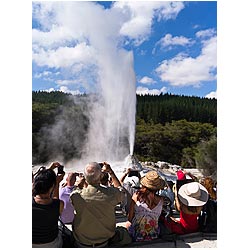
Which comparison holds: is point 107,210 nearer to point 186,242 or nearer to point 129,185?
point 186,242

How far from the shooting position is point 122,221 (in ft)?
10.8

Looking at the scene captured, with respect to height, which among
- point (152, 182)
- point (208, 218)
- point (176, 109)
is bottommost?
point (208, 218)

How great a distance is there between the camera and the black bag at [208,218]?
2.82 m

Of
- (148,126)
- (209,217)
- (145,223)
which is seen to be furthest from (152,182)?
(148,126)

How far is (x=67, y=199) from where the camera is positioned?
295 cm

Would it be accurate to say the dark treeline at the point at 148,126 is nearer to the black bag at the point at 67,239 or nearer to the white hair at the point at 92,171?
the black bag at the point at 67,239

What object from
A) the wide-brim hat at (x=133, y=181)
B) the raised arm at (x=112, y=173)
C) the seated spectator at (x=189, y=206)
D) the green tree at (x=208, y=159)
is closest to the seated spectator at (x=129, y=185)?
the wide-brim hat at (x=133, y=181)

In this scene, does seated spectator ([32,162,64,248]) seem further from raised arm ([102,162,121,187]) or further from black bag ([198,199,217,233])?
black bag ([198,199,217,233])

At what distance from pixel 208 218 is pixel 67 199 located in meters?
1.16

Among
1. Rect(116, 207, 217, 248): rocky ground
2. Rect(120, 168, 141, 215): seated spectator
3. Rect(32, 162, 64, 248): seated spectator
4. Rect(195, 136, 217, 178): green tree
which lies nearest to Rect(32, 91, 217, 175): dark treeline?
Rect(195, 136, 217, 178): green tree

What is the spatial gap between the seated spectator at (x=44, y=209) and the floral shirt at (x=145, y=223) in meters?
0.57

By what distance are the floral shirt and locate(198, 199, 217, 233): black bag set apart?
42cm

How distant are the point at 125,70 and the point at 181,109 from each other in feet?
18.2
